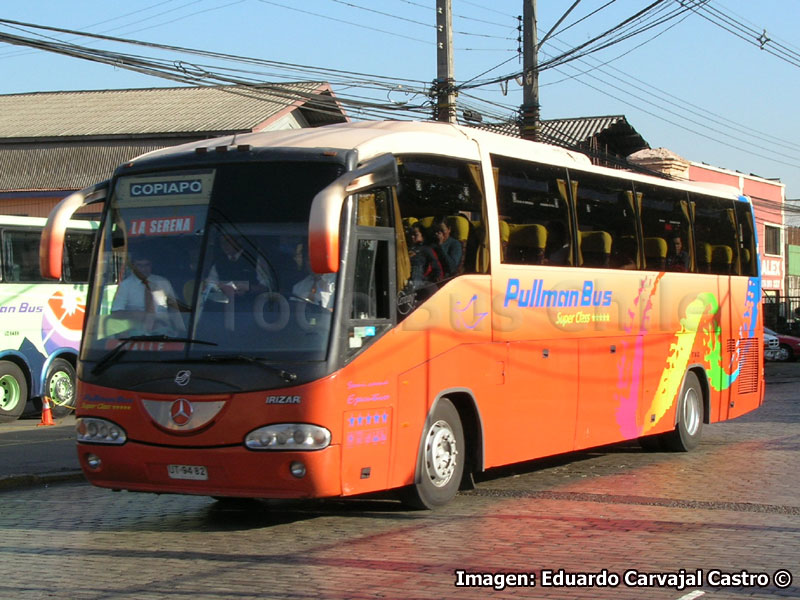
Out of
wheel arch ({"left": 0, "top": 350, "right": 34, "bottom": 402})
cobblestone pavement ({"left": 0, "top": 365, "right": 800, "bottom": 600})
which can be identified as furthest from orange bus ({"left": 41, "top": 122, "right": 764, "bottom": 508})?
wheel arch ({"left": 0, "top": 350, "right": 34, "bottom": 402})

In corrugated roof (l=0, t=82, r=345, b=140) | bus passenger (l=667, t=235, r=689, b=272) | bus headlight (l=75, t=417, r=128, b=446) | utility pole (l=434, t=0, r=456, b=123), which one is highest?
corrugated roof (l=0, t=82, r=345, b=140)

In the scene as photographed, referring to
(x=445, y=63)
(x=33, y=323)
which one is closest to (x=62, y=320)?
(x=33, y=323)

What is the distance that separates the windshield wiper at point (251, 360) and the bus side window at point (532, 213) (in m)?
3.33

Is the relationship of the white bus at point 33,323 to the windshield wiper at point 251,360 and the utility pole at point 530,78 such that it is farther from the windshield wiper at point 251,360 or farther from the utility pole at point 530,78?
the windshield wiper at point 251,360

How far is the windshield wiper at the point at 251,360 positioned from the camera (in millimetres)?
8758

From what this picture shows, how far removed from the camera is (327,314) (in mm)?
8930

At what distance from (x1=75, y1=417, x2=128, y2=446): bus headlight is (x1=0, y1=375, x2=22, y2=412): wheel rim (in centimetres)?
1256

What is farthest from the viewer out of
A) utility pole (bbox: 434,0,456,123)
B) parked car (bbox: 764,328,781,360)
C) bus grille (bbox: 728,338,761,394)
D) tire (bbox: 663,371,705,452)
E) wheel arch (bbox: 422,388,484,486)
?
parked car (bbox: 764,328,781,360)

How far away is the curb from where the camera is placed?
12.6 metres

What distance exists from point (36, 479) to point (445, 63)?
37.3 ft

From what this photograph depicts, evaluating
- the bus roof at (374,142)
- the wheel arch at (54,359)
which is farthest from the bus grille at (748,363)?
the wheel arch at (54,359)

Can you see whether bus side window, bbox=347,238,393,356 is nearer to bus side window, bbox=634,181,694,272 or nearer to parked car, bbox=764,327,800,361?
bus side window, bbox=634,181,694,272

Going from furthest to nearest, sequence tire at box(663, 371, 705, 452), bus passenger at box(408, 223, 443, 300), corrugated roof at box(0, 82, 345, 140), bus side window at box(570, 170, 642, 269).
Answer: corrugated roof at box(0, 82, 345, 140), tire at box(663, 371, 705, 452), bus side window at box(570, 170, 642, 269), bus passenger at box(408, 223, 443, 300)

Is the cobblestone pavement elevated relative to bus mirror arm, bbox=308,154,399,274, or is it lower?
lower
